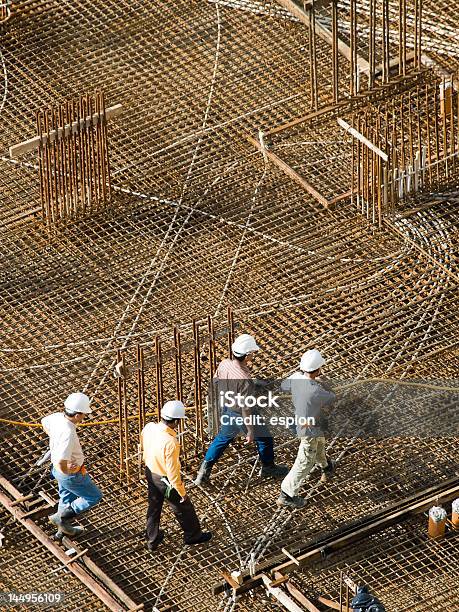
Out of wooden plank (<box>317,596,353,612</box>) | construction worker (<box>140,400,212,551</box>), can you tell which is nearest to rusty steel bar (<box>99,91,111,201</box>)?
construction worker (<box>140,400,212,551</box>)

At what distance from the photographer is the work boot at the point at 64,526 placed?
25922mm

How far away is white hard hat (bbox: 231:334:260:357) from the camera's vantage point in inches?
1017

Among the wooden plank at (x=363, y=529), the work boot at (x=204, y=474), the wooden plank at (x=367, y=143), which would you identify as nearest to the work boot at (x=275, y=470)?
the work boot at (x=204, y=474)

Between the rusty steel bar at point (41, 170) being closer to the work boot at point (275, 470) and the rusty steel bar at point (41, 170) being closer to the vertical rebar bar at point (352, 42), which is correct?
the vertical rebar bar at point (352, 42)

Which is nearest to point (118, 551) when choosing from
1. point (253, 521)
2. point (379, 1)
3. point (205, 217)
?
point (253, 521)

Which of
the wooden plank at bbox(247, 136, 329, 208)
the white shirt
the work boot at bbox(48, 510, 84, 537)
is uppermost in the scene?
the wooden plank at bbox(247, 136, 329, 208)

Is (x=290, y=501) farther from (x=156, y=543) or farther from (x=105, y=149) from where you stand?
(x=105, y=149)

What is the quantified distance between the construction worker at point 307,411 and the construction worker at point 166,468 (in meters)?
1.20

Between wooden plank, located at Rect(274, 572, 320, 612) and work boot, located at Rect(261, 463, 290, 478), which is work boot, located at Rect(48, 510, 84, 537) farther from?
wooden plank, located at Rect(274, 572, 320, 612)

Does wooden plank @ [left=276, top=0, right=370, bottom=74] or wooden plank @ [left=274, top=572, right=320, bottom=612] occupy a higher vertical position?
wooden plank @ [left=276, top=0, right=370, bottom=74]

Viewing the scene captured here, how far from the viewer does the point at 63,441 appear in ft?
82.7

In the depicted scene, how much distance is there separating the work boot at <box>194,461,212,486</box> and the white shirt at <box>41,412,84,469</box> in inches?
66.0

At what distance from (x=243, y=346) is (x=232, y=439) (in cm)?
111

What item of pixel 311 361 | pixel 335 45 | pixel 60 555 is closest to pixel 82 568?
pixel 60 555
